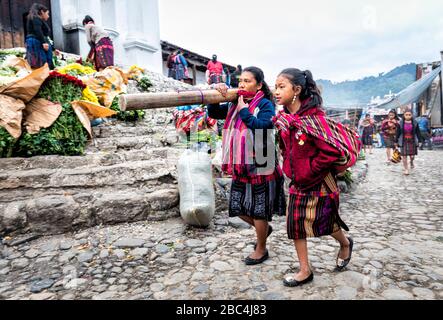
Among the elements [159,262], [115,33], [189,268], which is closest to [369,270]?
[189,268]

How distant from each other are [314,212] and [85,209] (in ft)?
7.88

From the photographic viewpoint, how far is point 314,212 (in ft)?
7.52

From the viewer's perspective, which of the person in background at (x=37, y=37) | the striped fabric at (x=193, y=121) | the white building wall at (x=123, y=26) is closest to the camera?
the striped fabric at (x=193, y=121)

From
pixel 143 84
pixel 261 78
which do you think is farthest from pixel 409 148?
pixel 143 84

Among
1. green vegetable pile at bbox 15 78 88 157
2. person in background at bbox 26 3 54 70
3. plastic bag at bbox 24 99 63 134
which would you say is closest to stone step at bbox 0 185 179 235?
green vegetable pile at bbox 15 78 88 157

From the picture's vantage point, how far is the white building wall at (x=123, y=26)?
9391 mm

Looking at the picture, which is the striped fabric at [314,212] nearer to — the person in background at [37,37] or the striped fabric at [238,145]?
the striped fabric at [238,145]

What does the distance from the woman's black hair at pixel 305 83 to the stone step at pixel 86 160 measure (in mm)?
2582

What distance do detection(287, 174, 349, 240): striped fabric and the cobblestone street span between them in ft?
1.34

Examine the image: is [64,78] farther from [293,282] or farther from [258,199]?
[293,282]

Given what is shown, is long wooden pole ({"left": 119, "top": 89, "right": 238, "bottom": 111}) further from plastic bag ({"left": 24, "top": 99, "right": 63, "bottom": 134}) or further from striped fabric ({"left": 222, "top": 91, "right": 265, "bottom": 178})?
plastic bag ({"left": 24, "top": 99, "right": 63, "bottom": 134})

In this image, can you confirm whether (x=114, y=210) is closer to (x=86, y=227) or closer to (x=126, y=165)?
(x=86, y=227)

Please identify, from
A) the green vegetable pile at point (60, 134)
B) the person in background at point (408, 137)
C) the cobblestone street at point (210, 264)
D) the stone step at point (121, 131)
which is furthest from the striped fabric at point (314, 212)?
the person in background at point (408, 137)

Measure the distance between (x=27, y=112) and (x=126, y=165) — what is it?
144 cm
